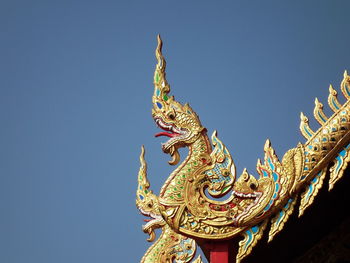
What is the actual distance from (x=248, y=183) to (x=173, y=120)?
1097mm

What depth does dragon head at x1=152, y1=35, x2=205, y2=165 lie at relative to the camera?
7047mm

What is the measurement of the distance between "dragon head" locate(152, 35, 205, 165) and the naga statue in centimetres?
2

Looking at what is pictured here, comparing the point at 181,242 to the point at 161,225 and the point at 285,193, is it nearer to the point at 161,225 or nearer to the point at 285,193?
the point at 161,225

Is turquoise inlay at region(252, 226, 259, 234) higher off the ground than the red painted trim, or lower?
higher

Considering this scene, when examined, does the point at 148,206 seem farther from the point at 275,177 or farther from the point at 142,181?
the point at 275,177

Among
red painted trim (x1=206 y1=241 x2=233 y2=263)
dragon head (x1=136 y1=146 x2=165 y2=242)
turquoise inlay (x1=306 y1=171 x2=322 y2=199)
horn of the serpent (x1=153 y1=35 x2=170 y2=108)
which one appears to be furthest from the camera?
dragon head (x1=136 y1=146 x2=165 y2=242)

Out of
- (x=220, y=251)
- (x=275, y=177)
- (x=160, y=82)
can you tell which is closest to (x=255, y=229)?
(x=220, y=251)

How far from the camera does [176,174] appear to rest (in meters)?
6.68

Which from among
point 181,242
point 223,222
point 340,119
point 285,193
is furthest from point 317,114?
point 181,242

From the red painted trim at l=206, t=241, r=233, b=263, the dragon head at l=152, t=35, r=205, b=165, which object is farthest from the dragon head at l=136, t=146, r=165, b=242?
the red painted trim at l=206, t=241, r=233, b=263

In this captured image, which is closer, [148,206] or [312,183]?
[312,183]

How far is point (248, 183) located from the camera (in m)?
6.41

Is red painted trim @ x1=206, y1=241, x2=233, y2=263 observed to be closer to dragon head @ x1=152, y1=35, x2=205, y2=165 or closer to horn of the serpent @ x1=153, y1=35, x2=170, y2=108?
dragon head @ x1=152, y1=35, x2=205, y2=165

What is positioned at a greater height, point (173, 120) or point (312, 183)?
point (173, 120)
